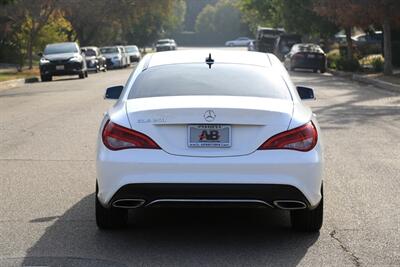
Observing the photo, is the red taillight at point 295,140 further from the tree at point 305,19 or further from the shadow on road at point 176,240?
the tree at point 305,19

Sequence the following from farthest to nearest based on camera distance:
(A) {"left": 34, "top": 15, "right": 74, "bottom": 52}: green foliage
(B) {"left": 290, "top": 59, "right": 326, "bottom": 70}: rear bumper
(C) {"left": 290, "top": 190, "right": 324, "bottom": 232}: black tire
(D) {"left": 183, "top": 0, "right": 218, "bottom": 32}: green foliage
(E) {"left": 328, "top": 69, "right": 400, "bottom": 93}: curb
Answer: (D) {"left": 183, "top": 0, "right": 218, "bottom": 32}: green foliage < (A) {"left": 34, "top": 15, "right": 74, "bottom": 52}: green foliage < (B) {"left": 290, "top": 59, "right": 326, "bottom": 70}: rear bumper < (E) {"left": 328, "top": 69, "right": 400, "bottom": 93}: curb < (C) {"left": 290, "top": 190, "right": 324, "bottom": 232}: black tire

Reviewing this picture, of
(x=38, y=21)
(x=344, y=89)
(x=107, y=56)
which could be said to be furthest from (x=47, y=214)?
(x=107, y=56)

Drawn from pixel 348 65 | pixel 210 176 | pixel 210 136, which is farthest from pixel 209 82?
pixel 348 65

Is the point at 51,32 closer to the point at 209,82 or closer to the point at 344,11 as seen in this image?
the point at 344,11

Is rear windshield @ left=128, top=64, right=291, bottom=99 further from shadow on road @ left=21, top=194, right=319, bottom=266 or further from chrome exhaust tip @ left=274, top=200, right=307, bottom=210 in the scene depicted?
shadow on road @ left=21, top=194, right=319, bottom=266

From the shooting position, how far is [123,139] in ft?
19.7

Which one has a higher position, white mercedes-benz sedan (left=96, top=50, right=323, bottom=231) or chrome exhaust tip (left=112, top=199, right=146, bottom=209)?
white mercedes-benz sedan (left=96, top=50, right=323, bottom=231)

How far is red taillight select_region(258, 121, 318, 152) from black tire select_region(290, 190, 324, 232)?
628 mm

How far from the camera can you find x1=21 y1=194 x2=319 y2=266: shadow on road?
228 inches

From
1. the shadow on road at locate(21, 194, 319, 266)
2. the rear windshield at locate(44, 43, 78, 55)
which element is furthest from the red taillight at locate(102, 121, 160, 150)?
the rear windshield at locate(44, 43, 78, 55)

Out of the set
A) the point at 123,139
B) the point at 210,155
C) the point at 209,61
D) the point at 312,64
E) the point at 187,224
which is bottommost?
the point at 312,64

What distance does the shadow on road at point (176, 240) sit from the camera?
579cm

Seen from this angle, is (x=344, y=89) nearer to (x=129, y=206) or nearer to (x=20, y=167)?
(x=20, y=167)

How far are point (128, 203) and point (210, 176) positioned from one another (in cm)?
72
